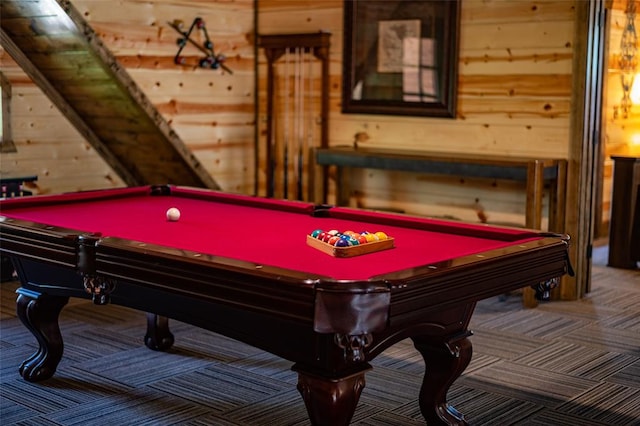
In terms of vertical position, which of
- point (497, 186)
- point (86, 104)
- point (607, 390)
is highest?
point (86, 104)

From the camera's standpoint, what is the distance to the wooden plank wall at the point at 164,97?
17.8ft

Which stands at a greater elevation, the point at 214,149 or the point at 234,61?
the point at 234,61

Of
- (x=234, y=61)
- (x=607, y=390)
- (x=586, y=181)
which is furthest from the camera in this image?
(x=234, y=61)

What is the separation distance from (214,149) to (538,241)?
11.8 ft

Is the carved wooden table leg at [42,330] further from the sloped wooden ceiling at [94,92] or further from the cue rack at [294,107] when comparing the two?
the cue rack at [294,107]

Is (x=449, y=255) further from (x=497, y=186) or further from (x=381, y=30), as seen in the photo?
(x=381, y=30)

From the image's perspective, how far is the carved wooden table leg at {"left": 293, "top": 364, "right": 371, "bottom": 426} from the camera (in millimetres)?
2393

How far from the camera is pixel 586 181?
4961 mm

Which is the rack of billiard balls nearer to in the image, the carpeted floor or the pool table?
the pool table

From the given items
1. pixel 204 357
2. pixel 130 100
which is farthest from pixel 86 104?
pixel 204 357

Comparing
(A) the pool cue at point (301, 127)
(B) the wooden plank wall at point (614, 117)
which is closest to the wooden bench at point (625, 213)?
(B) the wooden plank wall at point (614, 117)

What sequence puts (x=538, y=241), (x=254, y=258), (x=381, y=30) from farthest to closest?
1. (x=381, y=30)
2. (x=538, y=241)
3. (x=254, y=258)

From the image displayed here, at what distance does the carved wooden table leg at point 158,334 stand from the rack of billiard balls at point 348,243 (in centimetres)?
130

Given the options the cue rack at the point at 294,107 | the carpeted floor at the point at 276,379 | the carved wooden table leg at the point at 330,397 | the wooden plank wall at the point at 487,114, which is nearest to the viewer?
the carved wooden table leg at the point at 330,397
